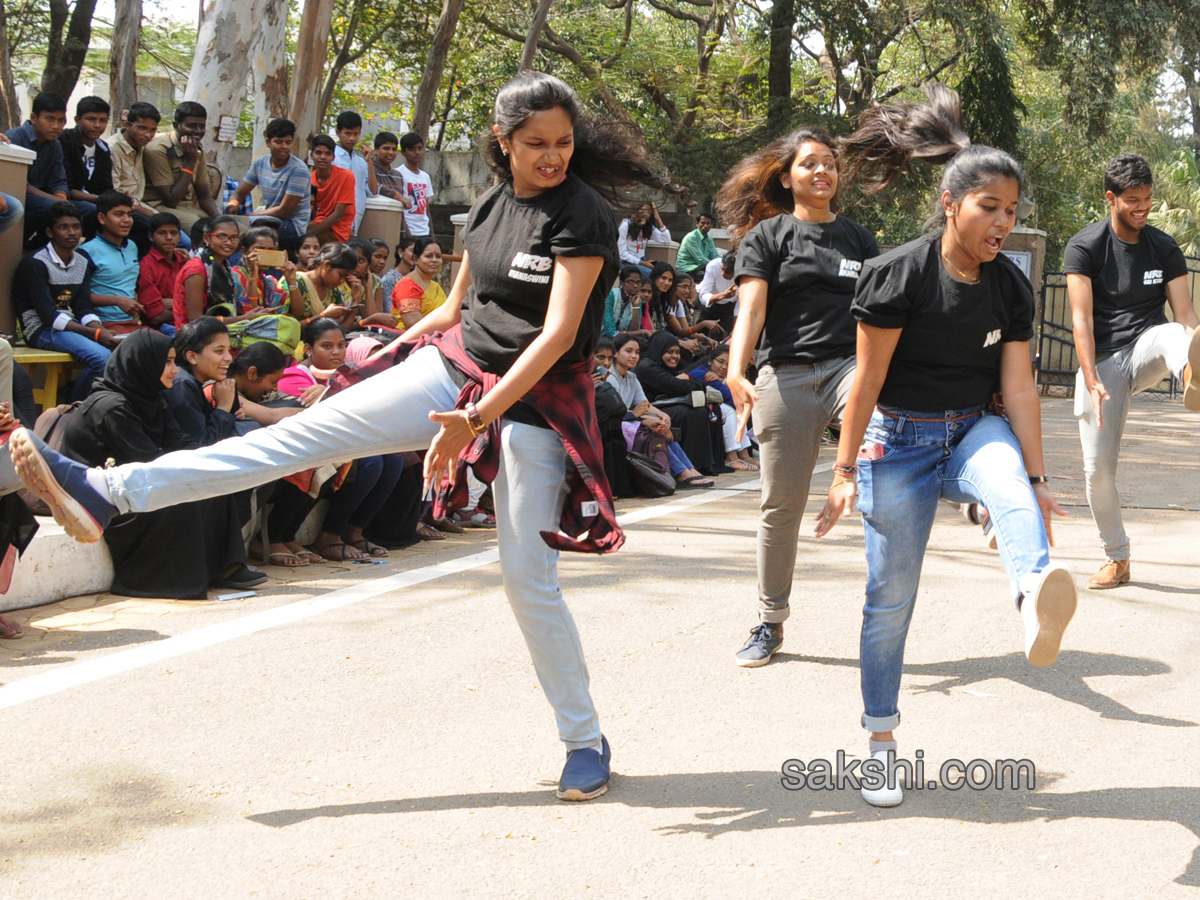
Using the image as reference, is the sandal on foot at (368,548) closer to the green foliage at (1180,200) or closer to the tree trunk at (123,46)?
the tree trunk at (123,46)

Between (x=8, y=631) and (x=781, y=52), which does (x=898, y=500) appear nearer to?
(x=8, y=631)

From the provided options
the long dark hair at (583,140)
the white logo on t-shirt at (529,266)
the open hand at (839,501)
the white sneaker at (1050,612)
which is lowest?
the white sneaker at (1050,612)

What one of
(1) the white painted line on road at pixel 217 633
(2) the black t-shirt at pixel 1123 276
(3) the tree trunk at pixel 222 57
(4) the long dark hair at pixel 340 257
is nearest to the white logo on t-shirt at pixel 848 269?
(2) the black t-shirt at pixel 1123 276

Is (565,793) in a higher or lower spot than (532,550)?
lower

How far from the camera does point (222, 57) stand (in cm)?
1332

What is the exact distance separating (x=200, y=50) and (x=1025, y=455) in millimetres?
11976

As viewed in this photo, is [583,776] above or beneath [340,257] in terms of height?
beneath

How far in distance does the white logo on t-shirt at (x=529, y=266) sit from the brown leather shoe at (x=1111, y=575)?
411cm

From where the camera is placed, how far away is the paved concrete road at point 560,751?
3.23 m

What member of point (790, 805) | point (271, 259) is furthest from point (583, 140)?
point (271, 259)

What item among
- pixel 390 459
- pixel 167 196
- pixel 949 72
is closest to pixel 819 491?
pixel 390 459

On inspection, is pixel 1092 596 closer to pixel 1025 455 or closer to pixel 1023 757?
pixel 1023 757

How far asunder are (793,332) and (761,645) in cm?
127

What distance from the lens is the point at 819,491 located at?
1027 cm
